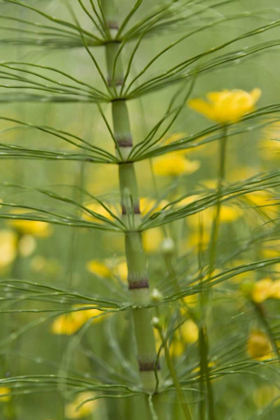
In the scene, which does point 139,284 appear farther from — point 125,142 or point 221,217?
point 221,217

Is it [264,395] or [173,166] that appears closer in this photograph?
[264,395]

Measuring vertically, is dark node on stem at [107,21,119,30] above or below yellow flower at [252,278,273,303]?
above

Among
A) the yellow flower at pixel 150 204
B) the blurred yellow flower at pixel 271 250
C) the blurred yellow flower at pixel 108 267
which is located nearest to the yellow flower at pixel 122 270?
the blurred yellow flower at pixel 108 267

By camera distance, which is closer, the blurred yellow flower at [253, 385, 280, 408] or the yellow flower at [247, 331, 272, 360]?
the yellow flower at [247, 331, 272, 360]

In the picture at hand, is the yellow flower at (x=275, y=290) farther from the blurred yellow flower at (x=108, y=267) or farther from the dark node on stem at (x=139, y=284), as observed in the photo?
the blurred yellow flower at (x=108, y=267)

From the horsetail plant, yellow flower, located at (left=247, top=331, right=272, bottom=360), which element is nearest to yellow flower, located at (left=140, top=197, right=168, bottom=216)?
the horsetail plant

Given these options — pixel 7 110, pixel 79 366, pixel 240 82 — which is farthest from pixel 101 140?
pixel 79 366

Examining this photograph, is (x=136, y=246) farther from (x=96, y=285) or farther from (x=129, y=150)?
(x=96, y=285)

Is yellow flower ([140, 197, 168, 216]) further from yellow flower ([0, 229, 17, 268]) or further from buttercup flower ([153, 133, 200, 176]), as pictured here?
yellow flower ([0, 229, 17, 268])

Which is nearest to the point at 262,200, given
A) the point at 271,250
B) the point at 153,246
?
the point at 271,250

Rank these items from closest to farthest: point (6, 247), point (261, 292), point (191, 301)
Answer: point (261, 292), point (191, 301), point (6, 247)
